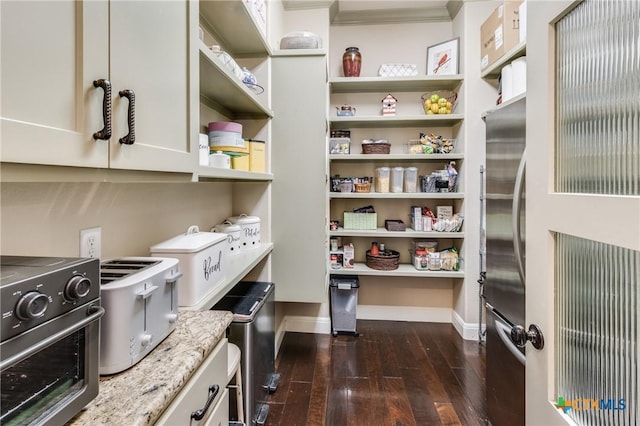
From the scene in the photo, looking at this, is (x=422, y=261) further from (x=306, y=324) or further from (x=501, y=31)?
(x=501, y=31)

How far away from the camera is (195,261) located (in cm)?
115

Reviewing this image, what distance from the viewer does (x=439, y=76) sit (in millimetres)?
2846

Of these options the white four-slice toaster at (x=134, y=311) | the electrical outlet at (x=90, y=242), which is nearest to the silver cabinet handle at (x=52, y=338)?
the white four-slice toaster at (x=134, y=311)

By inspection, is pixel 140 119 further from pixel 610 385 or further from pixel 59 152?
pixel 610 385

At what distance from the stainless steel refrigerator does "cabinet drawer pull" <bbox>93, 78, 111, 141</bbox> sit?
1.37m

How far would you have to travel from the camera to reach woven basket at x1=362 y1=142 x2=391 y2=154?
3.00 meters

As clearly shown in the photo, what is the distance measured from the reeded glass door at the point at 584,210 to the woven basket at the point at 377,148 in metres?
2.09

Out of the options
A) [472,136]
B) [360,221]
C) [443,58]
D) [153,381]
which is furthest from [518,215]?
[443,58]

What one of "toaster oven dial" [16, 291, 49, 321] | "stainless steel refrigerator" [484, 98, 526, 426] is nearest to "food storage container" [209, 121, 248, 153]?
"toaster oven dial" [16, 291, 49, 321]

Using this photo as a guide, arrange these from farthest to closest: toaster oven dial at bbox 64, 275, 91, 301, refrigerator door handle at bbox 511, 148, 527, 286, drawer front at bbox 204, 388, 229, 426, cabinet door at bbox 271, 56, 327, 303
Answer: cabinet door at bbox 271, 56, 327, 303, refrigerator door handle at bbox 511, 148, 527, 286, drawer front at bbox 204, 388, 229, 426, toaster oven dial at bbox 64, 275, 91, 301

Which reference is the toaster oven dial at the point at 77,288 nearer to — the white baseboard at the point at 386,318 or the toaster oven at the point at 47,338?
the toaster oven at the point at 47,338

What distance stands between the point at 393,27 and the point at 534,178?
2.90 metres

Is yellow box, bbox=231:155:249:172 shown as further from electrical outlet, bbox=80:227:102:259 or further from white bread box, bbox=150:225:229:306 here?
electrical outlet, bbox=80:227:102:259

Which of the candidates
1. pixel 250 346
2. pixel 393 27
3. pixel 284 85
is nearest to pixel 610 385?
pixel 250 346
